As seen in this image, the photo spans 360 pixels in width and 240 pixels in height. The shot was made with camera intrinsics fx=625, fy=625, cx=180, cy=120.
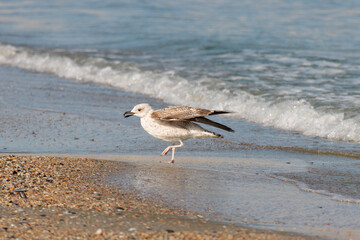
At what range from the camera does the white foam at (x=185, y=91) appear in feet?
28.3

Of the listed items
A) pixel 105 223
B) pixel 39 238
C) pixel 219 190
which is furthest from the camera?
pixel 219 190

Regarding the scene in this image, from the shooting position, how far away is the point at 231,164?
684 centimetres

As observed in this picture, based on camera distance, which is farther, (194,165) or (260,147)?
(260,147)

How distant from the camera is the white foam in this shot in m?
8.64

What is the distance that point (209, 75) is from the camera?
1266 cm

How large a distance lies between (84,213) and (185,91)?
701 cm

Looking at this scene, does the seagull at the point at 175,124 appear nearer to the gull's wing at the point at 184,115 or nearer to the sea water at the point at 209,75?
the gull's wing at the point at 184,115

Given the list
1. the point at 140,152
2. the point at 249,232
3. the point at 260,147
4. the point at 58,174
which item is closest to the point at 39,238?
the point at 249,232

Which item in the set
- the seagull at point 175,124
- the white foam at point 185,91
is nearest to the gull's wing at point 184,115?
the seagull at point 175,124

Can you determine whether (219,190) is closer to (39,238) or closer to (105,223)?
(105,223)

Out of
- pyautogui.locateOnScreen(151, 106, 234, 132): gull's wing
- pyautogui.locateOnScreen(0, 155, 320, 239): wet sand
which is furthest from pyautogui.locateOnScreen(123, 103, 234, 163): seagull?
pyautogui.locateOnScreen(0, 155, 320, 239): wet sand

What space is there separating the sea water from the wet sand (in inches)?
55.9

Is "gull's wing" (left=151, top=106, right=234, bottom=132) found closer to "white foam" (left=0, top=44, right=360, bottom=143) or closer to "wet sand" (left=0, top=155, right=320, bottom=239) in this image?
"wet sand" (left=0, top=155, right=320, bottom=239)

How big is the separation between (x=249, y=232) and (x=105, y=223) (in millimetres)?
1028
